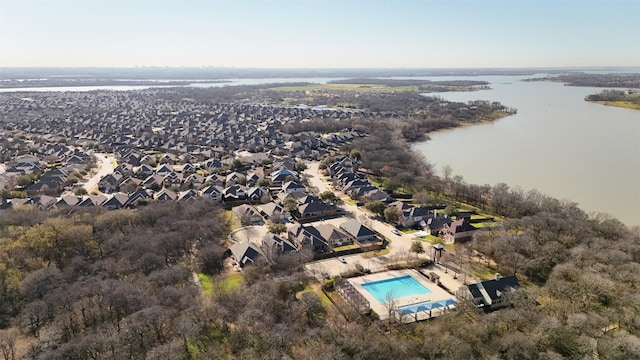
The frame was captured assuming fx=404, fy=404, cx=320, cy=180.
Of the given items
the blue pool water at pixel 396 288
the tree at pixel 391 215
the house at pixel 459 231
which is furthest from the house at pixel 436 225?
the blue pool water at pixel 396 288

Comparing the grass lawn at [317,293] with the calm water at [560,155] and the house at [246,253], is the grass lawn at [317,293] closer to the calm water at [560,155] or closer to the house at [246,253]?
the house at [246,253]

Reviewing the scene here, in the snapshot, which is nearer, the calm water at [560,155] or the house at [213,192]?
the house at [213,192]

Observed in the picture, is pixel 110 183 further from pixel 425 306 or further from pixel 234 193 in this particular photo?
pixel 425 306

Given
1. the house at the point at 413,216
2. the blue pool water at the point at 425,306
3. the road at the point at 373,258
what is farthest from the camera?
the house at the point at 413,216

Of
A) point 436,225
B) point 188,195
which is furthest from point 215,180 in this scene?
point 436,225

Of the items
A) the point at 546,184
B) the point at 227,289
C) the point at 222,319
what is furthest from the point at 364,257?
the point at 546,184

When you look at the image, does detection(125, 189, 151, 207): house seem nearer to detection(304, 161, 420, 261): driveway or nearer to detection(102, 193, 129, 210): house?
detection(102, 193, 129, 210): house

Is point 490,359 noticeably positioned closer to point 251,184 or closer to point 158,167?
point 251,184
